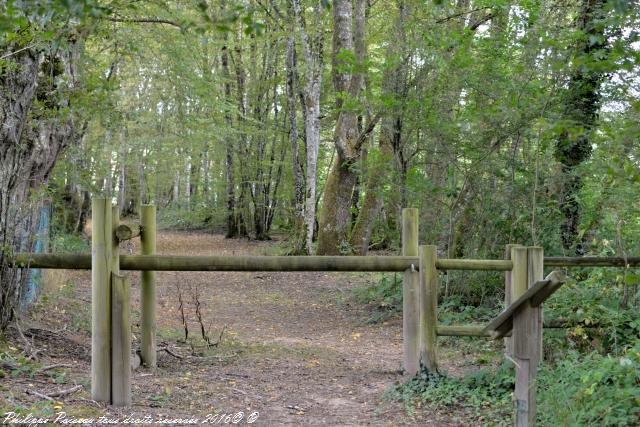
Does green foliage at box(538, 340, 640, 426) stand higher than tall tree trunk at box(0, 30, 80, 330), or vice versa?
tall tree trunk at box(0, 30, 80, 330)

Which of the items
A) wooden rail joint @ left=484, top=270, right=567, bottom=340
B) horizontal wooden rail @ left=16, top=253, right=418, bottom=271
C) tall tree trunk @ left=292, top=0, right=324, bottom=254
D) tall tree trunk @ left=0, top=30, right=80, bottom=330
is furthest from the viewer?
tall tree trunk @ left=292, top=0, right=324, bottom=254

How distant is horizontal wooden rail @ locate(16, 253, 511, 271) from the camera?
5395mm

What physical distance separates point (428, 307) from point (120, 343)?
104 inches

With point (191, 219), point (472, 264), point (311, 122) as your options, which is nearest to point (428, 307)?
point (472, 264)

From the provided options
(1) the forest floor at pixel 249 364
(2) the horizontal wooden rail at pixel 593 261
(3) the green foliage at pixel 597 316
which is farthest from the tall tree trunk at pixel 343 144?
(3) the green foliage at pixel 597 316

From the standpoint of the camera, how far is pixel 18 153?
5.73 meters

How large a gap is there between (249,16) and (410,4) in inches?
326

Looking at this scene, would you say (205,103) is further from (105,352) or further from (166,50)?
(105,352)

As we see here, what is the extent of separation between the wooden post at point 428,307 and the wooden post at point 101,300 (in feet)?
8.79

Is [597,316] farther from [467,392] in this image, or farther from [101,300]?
[101,300]

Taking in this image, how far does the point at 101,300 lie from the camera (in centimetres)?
494

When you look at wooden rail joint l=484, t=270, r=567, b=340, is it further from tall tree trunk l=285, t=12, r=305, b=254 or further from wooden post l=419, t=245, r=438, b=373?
tall tree trunk l=285, t=12, r=305, b=254

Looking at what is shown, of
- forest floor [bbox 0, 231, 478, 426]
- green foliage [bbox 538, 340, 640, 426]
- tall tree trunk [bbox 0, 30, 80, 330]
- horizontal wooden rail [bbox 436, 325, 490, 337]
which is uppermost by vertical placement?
tall tree trunk [bbox 0, 30, 80, 330]

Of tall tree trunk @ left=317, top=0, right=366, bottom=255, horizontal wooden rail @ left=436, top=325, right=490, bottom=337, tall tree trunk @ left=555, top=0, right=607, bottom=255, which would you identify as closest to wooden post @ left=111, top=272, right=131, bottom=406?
horizontal wooden rail @ left=436, top=325, right=490, bottom=337
